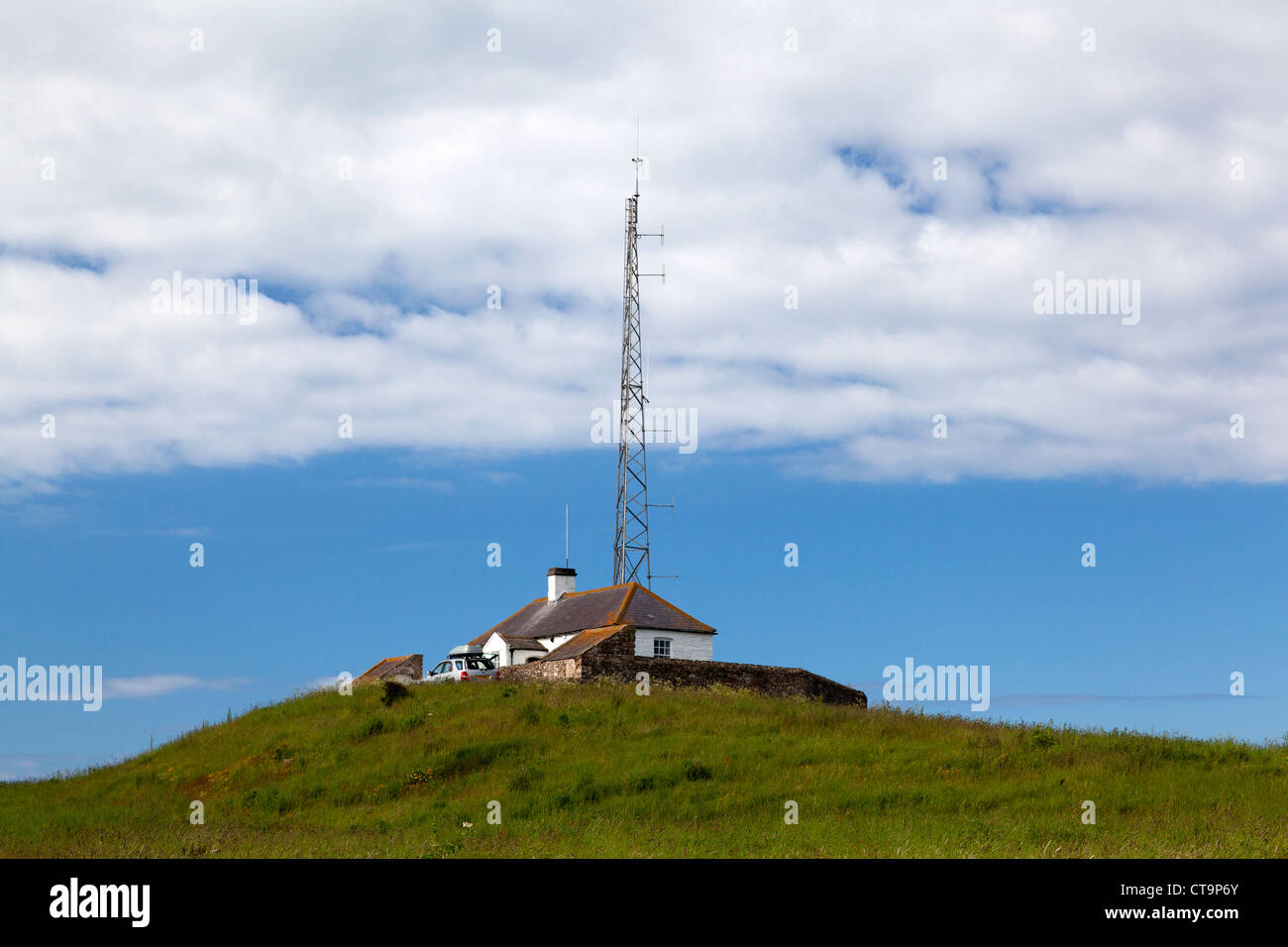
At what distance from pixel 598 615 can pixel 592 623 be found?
48 centimetres

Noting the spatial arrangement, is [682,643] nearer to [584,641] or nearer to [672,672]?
[584,641]

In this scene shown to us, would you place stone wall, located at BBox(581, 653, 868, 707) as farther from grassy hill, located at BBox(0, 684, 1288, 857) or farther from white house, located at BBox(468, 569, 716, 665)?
white house, located at BBox(468, 569, 716, 665)

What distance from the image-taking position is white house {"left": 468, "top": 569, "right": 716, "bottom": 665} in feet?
138

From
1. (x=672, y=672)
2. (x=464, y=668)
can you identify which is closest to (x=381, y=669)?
(x=464, y=668)

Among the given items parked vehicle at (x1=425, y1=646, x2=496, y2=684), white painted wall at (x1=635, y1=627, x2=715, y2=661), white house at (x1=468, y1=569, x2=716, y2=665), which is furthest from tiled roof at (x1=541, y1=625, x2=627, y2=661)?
parked vehicle at (x1=425, y1=646, x2=496, y2=684)

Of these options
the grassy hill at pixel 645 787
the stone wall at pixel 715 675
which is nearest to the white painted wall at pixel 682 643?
the stone wall at pixel 715 675

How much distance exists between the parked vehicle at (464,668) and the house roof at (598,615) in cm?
200

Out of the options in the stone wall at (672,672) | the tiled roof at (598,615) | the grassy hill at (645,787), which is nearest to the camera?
the grassy hill at (645,787)

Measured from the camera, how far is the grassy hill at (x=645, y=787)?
17.9 m

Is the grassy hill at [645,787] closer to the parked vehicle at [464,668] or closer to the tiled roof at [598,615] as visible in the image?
the tiled roof at [598,615]

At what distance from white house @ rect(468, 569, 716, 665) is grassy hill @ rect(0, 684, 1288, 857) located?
261 inches
